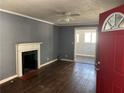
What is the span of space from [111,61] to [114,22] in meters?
0.73

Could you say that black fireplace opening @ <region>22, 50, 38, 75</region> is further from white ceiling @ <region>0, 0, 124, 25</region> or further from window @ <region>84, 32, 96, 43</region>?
window @ <region>84, 32, 96, 43</region>

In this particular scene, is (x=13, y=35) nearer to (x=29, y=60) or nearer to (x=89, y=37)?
(x=29, y=60)

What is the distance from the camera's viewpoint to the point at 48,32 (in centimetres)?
655

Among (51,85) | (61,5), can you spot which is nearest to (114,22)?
(61,5)

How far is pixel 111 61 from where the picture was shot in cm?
222

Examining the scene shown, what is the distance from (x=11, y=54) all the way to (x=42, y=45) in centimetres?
210

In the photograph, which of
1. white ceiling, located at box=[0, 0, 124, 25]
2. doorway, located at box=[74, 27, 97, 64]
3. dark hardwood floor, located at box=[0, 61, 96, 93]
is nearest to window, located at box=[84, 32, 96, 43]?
doorway, located at box=[74, 27, 97, 64]

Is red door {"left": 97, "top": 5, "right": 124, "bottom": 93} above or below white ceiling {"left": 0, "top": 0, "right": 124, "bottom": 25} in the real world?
below

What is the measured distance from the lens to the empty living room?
2.22 metres

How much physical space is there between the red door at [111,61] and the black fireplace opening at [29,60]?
3125 millimetres

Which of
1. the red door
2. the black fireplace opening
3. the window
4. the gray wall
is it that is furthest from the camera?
the window

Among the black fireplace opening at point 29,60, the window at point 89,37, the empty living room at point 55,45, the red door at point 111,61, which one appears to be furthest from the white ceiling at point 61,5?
the window at point 89,37

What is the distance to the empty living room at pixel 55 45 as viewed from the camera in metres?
2.22

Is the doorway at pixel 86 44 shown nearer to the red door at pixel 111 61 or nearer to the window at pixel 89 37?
the window at pixel 89 37
